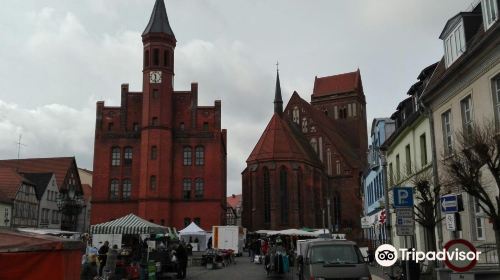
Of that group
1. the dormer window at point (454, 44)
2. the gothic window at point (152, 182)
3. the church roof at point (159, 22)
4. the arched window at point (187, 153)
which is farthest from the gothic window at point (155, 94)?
the dormer window at point (454, 44)

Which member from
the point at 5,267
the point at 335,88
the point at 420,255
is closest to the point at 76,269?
the point at 5,267

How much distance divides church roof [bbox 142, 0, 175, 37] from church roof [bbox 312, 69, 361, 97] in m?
44.7

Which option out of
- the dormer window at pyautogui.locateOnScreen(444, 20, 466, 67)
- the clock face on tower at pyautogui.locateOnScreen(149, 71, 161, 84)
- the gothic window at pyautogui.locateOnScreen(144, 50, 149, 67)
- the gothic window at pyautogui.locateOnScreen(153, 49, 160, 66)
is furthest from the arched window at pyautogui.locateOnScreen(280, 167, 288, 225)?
the dormer window at pyautogui.locateOnScreen(444, 20, 466, 67)

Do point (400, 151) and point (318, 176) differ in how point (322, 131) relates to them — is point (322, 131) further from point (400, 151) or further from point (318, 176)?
point (400, 151)

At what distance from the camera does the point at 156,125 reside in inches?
2079

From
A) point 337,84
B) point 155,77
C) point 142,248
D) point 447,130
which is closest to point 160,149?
point 155,77

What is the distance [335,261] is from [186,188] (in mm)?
40416

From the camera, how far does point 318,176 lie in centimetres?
7062

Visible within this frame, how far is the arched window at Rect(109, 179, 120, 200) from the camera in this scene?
5431 centimetres

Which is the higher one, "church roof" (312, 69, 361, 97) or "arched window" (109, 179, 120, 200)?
"church roof" (312, 69, 361, 97)

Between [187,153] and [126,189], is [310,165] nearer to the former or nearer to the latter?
[187,153]

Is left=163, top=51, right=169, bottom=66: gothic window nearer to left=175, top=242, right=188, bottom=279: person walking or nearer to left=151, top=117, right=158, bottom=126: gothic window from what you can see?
left=151, top=117, right=158, bottom=126: gothic window

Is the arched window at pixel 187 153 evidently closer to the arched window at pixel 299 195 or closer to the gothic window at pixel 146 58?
the gothic window at pixel 146 58

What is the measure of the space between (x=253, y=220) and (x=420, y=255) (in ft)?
141
